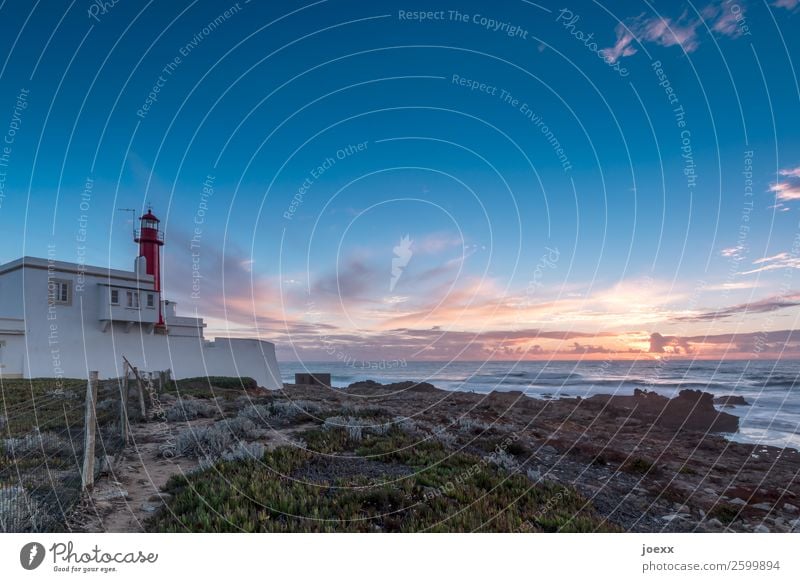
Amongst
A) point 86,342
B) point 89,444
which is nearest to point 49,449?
point 89,444

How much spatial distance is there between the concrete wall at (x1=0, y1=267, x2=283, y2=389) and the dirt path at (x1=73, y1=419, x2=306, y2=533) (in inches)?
393

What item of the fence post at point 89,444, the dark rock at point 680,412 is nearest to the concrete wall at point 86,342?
the fence post at point 89,444

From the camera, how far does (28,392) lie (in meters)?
15.3

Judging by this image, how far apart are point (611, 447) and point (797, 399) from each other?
17374 millimetres

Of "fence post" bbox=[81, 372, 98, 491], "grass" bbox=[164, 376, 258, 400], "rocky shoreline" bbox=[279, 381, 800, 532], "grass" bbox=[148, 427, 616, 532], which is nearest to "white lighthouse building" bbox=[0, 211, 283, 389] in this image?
"grass" bbox=[164, 376, 258, 400]

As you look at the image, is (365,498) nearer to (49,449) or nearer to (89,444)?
(89,444)

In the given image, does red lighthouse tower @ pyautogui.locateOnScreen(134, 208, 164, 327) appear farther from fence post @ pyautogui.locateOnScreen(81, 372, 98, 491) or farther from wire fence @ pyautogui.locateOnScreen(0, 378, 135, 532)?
fence post @ pyautogui.locateOnScreen(81, 372, 98, 491)

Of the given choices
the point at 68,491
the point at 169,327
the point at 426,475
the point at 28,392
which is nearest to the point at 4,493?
the point at 68,491

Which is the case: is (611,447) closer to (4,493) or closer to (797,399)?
(4,493)

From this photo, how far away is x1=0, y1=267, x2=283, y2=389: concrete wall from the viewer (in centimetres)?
1814

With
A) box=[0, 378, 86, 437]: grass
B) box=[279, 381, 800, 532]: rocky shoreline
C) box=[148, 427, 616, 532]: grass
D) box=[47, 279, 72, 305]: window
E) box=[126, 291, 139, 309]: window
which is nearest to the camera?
box=[148, 427, 616, 532]: grass

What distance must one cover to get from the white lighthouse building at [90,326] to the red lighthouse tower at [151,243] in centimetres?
172

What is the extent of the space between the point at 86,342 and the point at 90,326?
3.00ft
